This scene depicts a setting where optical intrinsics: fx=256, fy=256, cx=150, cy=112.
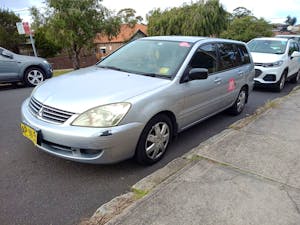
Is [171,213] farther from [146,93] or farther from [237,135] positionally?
[237,135]

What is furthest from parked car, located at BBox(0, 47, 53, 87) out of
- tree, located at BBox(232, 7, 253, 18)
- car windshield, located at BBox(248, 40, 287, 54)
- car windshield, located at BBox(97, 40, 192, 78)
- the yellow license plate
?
tree, located at BBox(232, 7, 253, 18)

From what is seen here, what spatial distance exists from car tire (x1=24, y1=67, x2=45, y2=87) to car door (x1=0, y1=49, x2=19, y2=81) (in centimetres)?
31

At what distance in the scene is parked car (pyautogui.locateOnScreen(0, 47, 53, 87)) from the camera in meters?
7.45

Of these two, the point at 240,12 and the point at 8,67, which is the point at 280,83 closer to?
the point at 8,67

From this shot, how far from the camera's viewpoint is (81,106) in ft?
8.58

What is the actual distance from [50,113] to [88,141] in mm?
553

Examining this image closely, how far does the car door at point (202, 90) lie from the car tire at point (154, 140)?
41 centimetres

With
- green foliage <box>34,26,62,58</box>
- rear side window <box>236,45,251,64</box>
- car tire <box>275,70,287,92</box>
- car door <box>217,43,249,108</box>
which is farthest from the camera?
green foliage <box>34,26,62,58</box>

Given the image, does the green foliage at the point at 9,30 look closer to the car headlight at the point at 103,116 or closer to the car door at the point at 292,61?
the car door at the point at 292,61

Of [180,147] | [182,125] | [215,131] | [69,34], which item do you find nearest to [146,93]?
[182,125]

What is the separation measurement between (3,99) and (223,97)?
5194mm

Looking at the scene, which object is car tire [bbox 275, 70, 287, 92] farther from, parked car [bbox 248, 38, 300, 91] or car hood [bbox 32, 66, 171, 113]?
car hood [bbox 32, 66, 171, 113]

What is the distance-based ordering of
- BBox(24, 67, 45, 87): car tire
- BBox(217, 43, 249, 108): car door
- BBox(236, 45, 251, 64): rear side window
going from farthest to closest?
1. BBox(24, 67, 45, 87): car tire
2. BBox(236, 45, 251, 64): rear side window
3. BBox(217, 43, 249, 108): car door

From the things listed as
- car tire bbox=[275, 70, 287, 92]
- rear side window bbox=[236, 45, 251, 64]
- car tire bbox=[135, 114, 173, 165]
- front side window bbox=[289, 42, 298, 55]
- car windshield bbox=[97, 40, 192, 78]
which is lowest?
car tire bbox=[275, 70, 287, 92]
